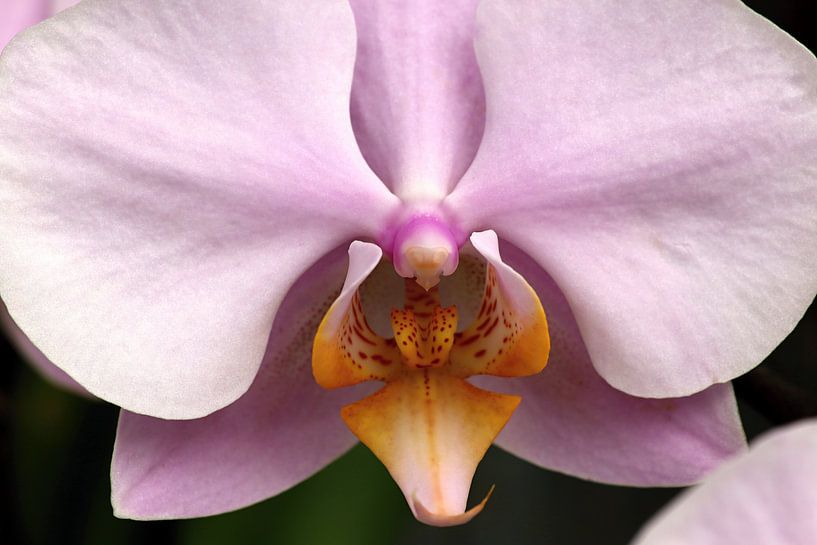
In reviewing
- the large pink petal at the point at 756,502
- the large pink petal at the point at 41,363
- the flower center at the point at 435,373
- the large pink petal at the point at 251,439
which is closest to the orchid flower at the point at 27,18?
the large pink petal at the point at 41,363

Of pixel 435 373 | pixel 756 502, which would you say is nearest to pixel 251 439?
pixel 435 373

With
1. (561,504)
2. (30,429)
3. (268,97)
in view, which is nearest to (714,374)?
(268,97)

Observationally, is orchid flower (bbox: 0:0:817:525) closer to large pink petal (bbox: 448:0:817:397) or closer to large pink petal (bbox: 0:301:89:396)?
large pink petal (bbox: 448:0:817:397)

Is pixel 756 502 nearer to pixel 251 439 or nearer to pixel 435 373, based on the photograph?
pixel 435 373

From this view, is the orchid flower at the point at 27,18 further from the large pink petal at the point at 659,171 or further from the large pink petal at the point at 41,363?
the large pink petal at the point at 659,171

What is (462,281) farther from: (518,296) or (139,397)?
(139,397)

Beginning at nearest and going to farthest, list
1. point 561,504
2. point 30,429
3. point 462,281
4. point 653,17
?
point 653,17
point 462,281
point 30,429
point 561,504
